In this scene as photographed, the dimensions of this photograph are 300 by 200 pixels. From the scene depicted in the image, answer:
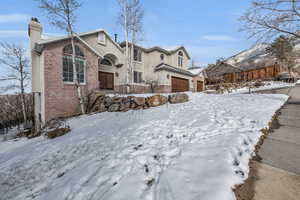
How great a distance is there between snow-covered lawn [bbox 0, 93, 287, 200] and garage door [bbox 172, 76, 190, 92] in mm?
11169

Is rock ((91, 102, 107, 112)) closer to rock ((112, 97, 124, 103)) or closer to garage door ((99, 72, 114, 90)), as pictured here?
rock ((112, 97, 124, 103))

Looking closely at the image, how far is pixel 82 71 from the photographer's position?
905cm

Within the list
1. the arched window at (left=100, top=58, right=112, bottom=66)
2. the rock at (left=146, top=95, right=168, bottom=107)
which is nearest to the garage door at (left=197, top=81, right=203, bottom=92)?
the arched window at (left=100, top=58, right=112, bottom=66)

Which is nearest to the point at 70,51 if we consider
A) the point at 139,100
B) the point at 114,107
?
the point at 114,107

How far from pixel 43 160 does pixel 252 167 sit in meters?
4.79

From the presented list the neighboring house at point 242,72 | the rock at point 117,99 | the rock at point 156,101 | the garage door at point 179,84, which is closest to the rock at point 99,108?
the rock at point 117,99

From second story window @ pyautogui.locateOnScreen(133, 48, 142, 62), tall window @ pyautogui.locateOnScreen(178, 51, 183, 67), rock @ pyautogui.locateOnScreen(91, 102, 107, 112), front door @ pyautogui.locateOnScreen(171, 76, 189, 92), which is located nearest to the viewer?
rock @ pyautogui.locateOnScreen(91, 102, 107, 112)

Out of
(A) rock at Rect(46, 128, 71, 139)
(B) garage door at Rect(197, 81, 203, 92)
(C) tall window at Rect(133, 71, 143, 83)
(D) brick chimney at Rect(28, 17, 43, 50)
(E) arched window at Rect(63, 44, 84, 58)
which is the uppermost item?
(D) brick chimney at Rect(28, 17, 43, 50)

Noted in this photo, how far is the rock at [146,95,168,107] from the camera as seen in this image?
7.19 meters

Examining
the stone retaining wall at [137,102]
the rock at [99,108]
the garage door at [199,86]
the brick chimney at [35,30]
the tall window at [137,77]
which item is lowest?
the rock at [99,108]

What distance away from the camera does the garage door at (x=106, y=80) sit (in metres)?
11.7

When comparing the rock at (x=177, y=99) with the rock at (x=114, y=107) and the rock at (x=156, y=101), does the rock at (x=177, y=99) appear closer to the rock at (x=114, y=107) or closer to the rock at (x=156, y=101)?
the rock at (x=156, y=101)

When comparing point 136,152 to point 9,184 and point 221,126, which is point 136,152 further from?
point 9,184

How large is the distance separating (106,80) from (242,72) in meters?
22.1
